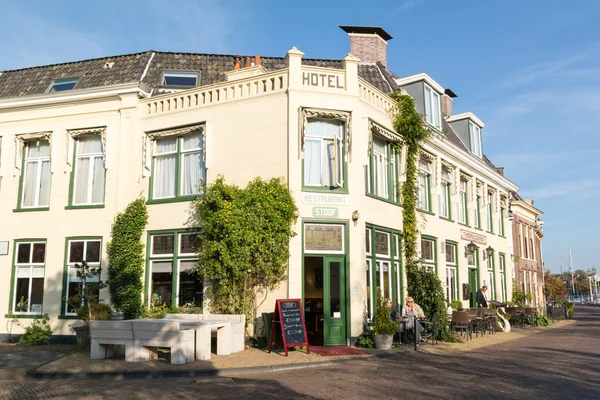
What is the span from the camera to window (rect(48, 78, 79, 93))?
1920 cm

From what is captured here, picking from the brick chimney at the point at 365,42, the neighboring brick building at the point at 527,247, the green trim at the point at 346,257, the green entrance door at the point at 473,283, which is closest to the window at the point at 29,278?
the green trim at the point at 346,257

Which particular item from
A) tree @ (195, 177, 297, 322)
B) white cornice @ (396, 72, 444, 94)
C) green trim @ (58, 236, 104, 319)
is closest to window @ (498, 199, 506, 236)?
white cornice @ (396, 72, 444, 94)

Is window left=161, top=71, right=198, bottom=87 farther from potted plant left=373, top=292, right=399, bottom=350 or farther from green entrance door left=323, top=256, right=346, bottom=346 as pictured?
potted plant left=373, top=292, right=399, bottom=350

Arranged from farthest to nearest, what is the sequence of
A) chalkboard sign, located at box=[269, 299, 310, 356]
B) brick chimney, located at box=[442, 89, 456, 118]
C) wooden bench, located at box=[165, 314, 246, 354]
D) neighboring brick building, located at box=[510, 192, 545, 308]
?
1. neighboring brick building, located at box=[510, 192, 545, 308]
2. brick chimney, located at box=[442, 89, 456, 118]
3. wooden bench, located at box=[165, 314, 246, 354]
4. chalkboard sign, located at box=[269, 299, 310, 356]

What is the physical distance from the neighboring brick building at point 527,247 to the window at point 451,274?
31.6 feet

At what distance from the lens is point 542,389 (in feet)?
29.1

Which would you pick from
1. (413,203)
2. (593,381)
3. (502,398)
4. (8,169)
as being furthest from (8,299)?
(593,381)

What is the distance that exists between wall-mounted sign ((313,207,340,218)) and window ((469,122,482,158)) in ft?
→ 45.1

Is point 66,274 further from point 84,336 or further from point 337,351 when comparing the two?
point 337,351

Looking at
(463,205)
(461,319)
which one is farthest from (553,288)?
(461,319)

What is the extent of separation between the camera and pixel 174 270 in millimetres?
15758

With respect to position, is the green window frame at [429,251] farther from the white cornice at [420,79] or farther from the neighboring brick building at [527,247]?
the neighboring brick building at [527,247]

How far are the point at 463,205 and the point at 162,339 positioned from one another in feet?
52.9

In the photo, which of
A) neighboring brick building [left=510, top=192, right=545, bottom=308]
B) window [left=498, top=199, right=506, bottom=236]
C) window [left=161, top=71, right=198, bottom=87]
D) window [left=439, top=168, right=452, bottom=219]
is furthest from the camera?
neighboring brick building [left=510, top=192, right=545, bottom=308]
